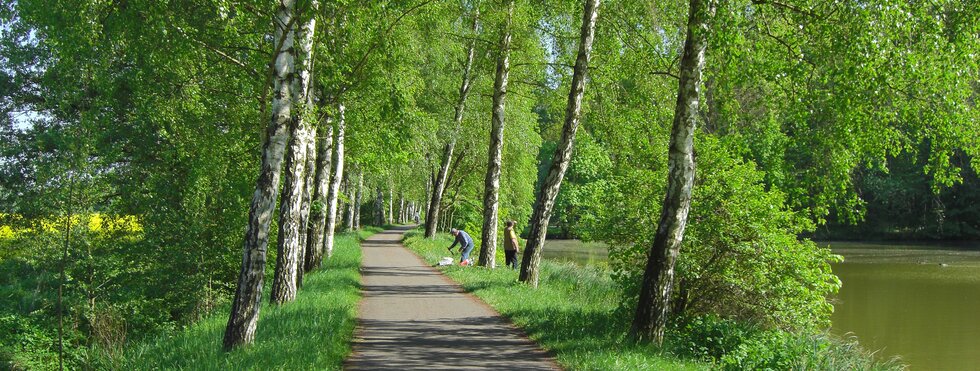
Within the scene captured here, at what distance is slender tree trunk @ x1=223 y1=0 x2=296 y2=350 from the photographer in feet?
25.9

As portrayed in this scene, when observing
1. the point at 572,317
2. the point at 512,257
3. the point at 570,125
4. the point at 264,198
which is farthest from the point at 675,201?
the point at 512,257

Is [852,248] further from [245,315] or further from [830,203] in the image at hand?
[245,315]

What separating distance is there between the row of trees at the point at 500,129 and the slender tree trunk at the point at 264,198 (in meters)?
0.02

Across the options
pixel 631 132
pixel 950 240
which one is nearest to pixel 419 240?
pixel 631 132

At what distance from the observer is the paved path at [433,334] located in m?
8.27

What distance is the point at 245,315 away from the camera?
8.08 metres

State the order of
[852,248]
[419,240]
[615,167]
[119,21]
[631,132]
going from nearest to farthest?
1. [119,21]
2. [631,132]
3. [615,167]
4. [419,240]
5. [852,248]

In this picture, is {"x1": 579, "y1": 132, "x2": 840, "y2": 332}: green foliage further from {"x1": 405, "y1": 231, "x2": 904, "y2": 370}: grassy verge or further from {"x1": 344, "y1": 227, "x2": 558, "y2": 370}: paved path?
{"x1": 344, "y1": 227, "x2": 558, "y2": 370}: paved path

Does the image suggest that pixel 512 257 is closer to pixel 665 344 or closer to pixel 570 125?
pixel 570 125

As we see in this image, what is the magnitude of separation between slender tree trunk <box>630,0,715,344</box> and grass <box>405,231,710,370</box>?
46 cm

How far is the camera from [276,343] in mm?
8336

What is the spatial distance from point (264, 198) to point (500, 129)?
10.9 metres

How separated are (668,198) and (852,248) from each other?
4282 centimetres

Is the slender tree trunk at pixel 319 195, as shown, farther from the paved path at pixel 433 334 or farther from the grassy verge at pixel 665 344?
the grassy verge at pixel 665 344
